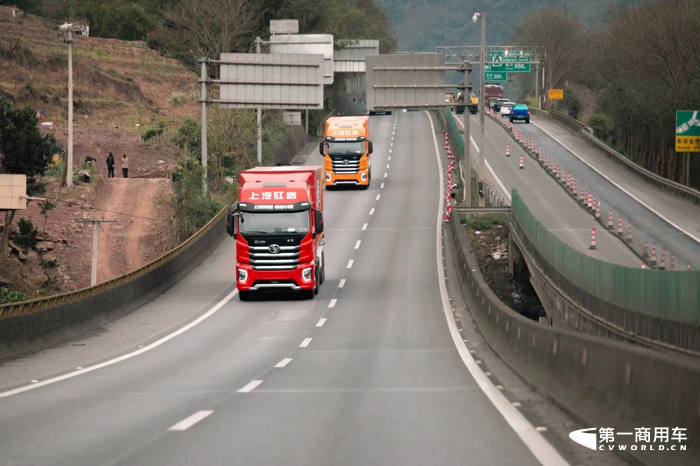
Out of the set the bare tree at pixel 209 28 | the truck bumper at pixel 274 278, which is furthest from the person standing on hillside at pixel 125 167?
the truck bumper at pixel 274 278

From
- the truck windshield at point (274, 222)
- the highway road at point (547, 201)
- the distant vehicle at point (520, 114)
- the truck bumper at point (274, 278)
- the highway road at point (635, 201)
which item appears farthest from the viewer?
the distant vehicle at point (520, 114)

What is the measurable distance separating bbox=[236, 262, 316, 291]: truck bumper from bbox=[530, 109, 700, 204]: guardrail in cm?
3466

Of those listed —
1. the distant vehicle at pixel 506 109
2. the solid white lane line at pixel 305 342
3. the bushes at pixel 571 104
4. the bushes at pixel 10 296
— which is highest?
the bushes at pixel 571 104

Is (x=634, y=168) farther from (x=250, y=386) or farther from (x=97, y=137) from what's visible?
(x=250, y=386)

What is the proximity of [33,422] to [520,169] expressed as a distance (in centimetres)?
6179

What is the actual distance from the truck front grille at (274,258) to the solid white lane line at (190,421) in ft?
60.5

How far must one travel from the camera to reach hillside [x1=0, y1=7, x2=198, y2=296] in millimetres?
50281

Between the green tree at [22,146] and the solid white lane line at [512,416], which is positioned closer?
the solid white lane line at [512,416]

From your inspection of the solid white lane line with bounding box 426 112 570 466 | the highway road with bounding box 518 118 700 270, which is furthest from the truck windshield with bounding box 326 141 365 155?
the solid white lane line with bounding box 426 112 570 466

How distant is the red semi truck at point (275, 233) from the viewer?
31328mm

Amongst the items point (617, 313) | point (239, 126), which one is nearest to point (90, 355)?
point (617, 313)

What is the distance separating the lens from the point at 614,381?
33.2ft

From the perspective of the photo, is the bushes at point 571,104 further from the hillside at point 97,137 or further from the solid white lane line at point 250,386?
the solid white lane line at point 250,386

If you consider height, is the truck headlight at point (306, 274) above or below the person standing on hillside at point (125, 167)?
below
